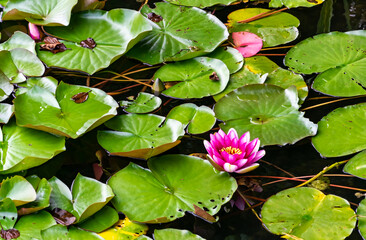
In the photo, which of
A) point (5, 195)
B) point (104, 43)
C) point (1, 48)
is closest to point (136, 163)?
point (5, 195)

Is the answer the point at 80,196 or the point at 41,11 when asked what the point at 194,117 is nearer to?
the point at 80,196

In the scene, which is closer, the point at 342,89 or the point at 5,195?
the point at 5,195

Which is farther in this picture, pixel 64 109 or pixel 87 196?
pixel 64 109

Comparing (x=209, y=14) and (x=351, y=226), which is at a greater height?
(x=209, y=14)

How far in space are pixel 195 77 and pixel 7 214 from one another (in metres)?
1.29

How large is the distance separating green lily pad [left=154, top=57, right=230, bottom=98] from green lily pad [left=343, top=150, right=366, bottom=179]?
2.63 ft

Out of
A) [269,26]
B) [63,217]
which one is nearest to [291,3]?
[269,26]

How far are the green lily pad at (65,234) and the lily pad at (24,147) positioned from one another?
383 mm

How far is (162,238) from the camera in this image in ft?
6.01

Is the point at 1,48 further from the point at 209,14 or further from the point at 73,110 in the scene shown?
the point at 209,14

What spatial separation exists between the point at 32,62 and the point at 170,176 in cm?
119

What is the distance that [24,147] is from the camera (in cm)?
220

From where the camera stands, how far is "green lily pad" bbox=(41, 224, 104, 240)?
6.04 ft

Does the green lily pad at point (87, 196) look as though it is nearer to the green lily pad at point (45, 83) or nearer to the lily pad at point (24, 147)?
the lily pad at point (24, 147)
